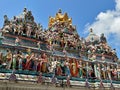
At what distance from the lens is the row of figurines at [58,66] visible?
22484 mm

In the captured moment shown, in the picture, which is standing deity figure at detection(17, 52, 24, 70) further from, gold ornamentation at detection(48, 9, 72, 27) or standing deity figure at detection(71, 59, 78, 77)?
gold ornamentation at detection(48, 9, 72, 27)

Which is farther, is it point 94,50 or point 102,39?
point 102,39

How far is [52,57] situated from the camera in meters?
25.8

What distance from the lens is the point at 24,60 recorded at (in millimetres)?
23125

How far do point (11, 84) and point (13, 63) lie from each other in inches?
106

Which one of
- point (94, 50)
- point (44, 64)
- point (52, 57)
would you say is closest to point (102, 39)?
point (94, 50)

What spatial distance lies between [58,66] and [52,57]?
4.28 feet

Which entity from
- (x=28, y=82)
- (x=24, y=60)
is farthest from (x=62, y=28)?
(x=28, y=82)

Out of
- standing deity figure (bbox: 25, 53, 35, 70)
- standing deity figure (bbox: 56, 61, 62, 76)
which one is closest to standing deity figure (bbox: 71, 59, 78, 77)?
standing deity figure (bbox: 56, 61, 62, 76)

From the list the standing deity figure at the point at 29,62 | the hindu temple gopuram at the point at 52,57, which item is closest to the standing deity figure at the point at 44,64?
the hindu temple gopuram at the point at 52,57

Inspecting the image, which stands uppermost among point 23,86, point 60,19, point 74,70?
point 60,19

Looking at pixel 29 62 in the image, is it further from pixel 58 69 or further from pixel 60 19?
pixel 60 19

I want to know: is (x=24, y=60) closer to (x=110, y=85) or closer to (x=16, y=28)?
(x=16, y=28)

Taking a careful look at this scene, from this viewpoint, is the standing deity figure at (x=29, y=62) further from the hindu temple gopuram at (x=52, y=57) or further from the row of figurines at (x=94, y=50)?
the row of figurines at (x=94, y=50)
